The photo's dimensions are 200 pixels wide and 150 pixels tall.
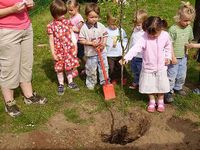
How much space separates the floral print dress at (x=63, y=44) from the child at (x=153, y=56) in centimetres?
113

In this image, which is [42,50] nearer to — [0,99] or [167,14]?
[0,99]

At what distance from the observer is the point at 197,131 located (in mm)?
5766

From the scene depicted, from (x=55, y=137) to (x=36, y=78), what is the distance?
2.05 m

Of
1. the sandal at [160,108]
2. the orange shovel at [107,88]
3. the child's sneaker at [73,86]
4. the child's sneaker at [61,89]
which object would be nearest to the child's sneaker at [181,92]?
the sandal at [160,108]

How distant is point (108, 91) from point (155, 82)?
88 cm

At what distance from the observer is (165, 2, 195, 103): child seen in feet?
19.3

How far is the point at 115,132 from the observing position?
5684mm

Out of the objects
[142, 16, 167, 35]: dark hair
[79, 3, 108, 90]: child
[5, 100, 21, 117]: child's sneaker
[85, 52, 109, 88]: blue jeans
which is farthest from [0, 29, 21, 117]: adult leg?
[142, 16, 167, 35]: dark hair

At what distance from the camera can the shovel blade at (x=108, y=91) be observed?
648 centimetres

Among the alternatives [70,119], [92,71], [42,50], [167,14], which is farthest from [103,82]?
[167,14]

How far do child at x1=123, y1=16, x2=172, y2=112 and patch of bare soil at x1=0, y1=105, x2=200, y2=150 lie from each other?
46 cm

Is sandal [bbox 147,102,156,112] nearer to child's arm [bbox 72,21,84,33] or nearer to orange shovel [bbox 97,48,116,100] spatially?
orange shovel [bbox 97,48,116,100]

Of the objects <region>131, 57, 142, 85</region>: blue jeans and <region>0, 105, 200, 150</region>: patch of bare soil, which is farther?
<region>131, 57, 142, 85</region>: blue jeans

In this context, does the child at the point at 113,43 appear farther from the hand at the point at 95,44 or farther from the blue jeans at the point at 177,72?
the blue jeans at the point at 177,72
